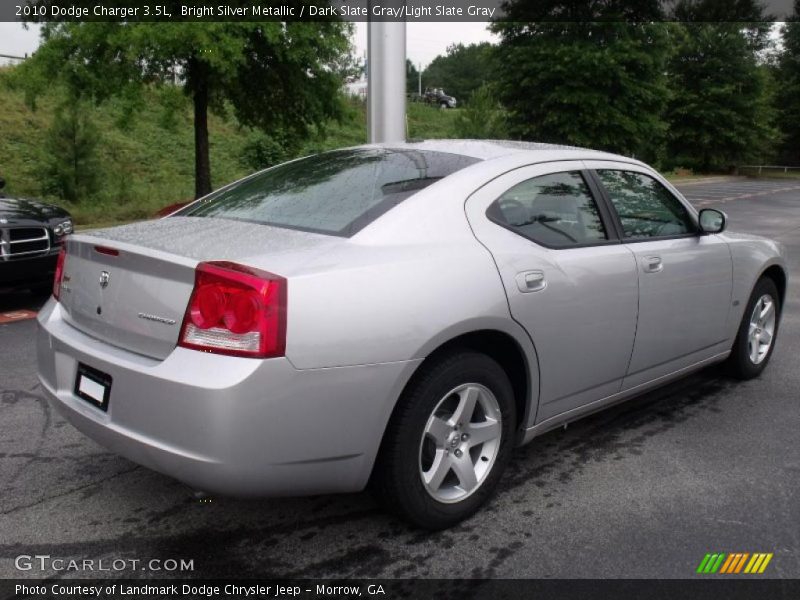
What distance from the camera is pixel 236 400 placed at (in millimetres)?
2445

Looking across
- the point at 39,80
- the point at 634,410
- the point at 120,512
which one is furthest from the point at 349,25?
the point at 120,512

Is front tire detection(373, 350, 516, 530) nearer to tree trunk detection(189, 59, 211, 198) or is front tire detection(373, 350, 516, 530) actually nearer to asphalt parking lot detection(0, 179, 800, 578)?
asphalt parking lot detection(0, 179, 800, 578)

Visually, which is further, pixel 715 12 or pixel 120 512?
pixel 715 12

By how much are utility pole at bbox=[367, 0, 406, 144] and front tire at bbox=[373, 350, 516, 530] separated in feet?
22.5

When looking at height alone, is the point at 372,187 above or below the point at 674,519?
above

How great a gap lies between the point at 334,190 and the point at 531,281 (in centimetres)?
93

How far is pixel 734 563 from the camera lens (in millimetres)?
2848

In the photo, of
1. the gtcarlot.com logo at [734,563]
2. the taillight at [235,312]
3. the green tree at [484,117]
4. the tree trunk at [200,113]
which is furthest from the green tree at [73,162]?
the gtcarlot.com logo at [734,563]

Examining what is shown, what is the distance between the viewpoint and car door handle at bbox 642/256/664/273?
3.86m

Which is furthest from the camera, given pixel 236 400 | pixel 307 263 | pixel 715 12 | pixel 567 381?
pixel 715 12

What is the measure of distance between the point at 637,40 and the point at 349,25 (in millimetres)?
15725

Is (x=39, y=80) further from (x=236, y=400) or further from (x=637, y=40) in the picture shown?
(x=637, y=40)

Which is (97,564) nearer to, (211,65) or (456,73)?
(211,65)

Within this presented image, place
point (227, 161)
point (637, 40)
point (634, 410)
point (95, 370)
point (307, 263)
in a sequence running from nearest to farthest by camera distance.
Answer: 1. point (307, 263)
2. point (95, 370)
3. point (634, 410)
4. point (637, 40)
5. point (227, 161)
